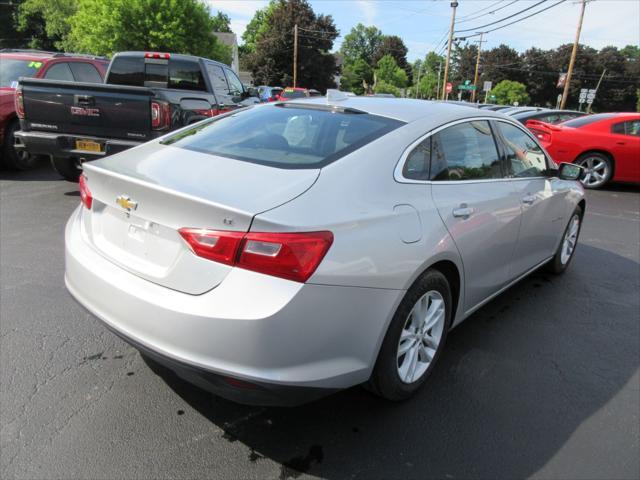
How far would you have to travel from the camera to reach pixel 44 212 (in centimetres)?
585

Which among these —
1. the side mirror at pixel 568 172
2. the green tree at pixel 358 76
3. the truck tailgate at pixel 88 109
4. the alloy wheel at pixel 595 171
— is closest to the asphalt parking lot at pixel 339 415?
the side mirror at pixel 568 172

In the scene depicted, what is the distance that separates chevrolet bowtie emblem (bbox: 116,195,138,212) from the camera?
7.18 ft

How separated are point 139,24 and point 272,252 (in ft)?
113

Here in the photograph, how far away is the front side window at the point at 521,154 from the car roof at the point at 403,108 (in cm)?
30

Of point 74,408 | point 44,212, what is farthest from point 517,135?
point 44,212

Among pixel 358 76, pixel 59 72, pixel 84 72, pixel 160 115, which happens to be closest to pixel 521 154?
pixel 160 115

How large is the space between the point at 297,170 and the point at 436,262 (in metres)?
0.90

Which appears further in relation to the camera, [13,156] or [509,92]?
[509,92]

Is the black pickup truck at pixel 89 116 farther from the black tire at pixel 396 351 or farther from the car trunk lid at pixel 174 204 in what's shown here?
the black tire at pixel 396 351

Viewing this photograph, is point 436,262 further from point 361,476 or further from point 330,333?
point 361,476

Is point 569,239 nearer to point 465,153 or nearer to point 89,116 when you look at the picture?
point 465,153

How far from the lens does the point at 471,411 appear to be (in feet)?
8.53

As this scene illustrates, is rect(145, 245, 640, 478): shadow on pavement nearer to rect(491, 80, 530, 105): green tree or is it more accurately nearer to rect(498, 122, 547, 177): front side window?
rect(498, 122, 547, 177): front side window

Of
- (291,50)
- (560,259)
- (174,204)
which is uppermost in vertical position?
(291,50)
